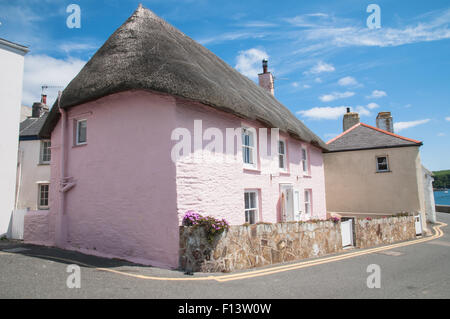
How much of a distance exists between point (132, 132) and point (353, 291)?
658 cm

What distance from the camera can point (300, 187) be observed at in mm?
14031

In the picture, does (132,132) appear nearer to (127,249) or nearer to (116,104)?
(116,104)

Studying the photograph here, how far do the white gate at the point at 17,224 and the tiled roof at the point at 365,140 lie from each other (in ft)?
57.6

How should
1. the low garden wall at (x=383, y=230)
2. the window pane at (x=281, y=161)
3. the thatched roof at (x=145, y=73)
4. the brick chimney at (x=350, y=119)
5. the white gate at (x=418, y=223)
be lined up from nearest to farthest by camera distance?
the thatched roof at (x=145, y=73)
the low garden wall at (x=383, y=230)
the window pane at (x=281, y=161)
the white gate at (x=418, y=223)
the brick chimney at (x=350, y=119)

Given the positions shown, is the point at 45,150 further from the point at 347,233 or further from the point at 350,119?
the point at 350,119

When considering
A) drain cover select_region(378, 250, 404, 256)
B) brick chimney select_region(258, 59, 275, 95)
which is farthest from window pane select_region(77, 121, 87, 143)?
brick chimney select_region(258, 59, 275, 95)

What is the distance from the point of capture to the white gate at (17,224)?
1008 centimetres

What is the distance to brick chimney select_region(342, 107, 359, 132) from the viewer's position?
23.5m

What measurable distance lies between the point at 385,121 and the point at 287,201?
1548 cm

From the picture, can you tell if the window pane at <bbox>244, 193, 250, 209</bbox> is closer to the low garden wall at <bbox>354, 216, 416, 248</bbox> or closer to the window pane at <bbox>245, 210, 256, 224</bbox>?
the window pane at <bbox>245, 210, 256, 224</bbox>

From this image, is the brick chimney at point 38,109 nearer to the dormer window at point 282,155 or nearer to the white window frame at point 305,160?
the dormer window at point 282,155

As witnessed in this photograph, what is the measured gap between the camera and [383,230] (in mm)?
13406

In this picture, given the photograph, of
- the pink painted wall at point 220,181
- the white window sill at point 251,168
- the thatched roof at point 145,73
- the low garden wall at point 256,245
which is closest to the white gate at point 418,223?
the low garden wall at point 256,245
